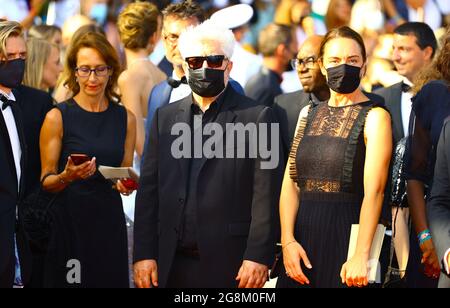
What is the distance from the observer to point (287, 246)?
6.73 meters

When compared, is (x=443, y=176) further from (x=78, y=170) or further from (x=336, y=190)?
(x=78, y=170)

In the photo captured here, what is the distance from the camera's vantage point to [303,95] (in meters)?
8.63

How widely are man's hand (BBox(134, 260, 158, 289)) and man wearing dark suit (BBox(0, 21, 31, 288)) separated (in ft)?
2.44

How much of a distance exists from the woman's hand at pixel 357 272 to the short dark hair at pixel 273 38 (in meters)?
5.36

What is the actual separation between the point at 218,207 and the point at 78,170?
1.41 meters

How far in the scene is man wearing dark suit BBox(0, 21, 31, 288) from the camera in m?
6.58

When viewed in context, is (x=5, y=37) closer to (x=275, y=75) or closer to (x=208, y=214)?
(x=208, y=214)

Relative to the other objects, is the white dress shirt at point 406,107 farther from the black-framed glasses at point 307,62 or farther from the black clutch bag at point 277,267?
the black clutch bag at point 277,267

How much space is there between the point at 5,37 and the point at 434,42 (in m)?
3.84

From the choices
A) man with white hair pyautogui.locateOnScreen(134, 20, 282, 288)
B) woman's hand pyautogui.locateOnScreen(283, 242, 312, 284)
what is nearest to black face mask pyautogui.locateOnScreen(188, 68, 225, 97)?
man with white hair pyautogui.locateOnScreen(134, 20, 282, 288)
